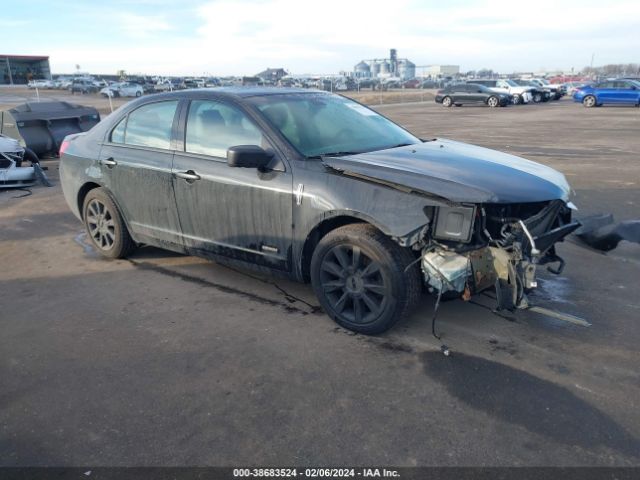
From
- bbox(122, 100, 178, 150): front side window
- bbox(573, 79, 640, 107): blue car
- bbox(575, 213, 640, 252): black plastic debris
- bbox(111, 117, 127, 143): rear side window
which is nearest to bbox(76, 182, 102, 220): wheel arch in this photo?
bbox(111, 117, 127, 143): rear side window

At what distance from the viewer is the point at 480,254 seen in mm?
3346

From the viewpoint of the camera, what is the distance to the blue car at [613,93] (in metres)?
28.6

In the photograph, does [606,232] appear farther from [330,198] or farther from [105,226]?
[105,226]

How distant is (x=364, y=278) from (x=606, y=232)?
3.38 meters

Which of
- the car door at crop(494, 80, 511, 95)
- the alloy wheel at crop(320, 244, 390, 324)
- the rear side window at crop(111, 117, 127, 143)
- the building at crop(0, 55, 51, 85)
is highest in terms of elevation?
the building at crop(0, 55, 51, 85)

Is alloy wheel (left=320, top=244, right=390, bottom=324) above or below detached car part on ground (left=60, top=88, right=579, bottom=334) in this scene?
below

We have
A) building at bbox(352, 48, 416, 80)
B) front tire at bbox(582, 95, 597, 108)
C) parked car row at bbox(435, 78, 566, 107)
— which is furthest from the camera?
building at bbox(352, 48, 416, 80)

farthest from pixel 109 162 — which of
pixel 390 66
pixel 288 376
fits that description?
pixel 390 66

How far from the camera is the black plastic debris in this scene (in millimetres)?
5441

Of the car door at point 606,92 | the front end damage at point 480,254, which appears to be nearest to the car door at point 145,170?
the front end damage at point 480,254

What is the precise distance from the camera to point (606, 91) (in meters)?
29.3

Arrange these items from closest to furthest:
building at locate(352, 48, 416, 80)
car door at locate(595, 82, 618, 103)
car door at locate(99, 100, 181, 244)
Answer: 1. car door at locate(99, 100, 181, 244)
2. car door at locate(595, 82, 618, 103)
3. building at locate(352, 48, 416, 80)

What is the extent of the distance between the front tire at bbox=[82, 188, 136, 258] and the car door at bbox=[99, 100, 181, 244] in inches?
5.6

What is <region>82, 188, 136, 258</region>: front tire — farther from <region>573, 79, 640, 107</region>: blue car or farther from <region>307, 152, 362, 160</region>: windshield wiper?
<region>573, 79, 640, 107</region>: blue car
